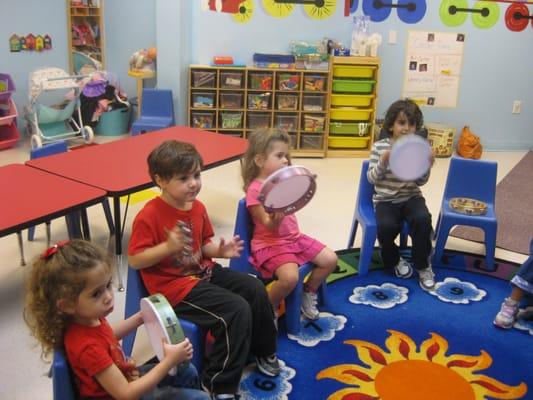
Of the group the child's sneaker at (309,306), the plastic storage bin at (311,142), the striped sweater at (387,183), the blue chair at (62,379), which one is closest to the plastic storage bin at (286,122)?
the plastic storage bin at (311,142)

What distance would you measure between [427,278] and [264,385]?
1.18m

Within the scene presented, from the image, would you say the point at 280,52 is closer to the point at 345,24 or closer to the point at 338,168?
the point at 345,24

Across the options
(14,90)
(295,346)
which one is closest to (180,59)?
(14,90)

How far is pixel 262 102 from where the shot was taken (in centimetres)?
524

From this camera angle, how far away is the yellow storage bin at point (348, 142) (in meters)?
5.39

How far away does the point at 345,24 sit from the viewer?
5.30 meters

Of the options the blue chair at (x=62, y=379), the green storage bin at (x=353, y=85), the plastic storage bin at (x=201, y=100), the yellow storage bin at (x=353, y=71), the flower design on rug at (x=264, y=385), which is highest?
the yellow storage bin at (x=353, y=71)

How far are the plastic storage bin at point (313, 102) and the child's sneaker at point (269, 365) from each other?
11.3 feet

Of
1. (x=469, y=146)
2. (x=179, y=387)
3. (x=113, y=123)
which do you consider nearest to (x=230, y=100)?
(x=113, y=123)

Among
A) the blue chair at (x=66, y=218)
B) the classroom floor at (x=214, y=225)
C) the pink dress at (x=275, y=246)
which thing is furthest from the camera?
the blue chair at (x=66, y=218)

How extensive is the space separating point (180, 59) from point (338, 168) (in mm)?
1723

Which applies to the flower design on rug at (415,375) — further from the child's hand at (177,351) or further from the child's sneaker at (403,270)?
the child's hand at (177,351)

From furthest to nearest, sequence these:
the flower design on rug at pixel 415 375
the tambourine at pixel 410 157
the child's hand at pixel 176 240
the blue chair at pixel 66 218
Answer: the blue chair at pixel 66 218
the tambourine at pixel 410 157
the flower design on rug at pixel 415 375
the child's hand at pixel 176 240

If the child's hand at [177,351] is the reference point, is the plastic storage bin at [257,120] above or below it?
above
